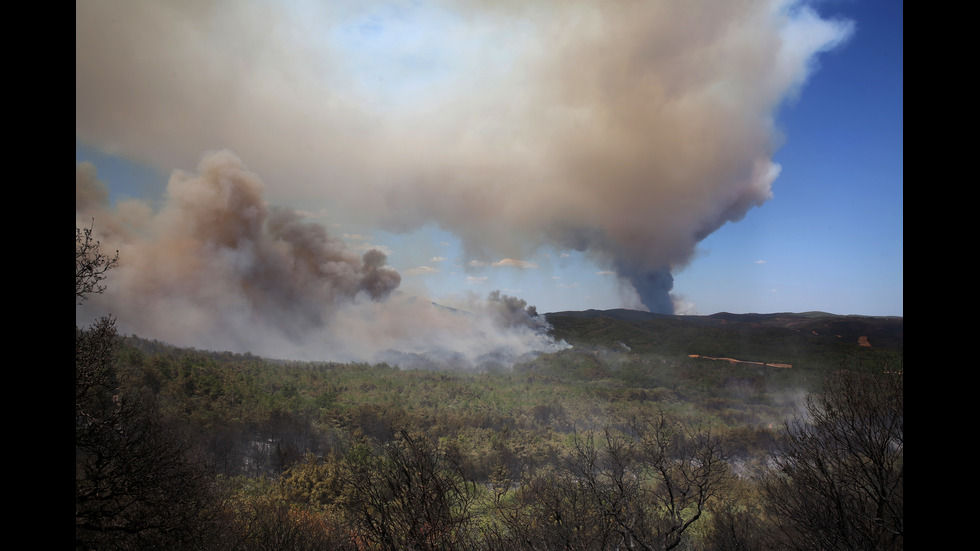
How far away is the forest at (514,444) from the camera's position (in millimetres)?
9469

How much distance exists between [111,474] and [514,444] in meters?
22.1

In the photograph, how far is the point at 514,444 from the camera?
2695cm

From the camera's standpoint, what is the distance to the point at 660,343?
5616 centimetres

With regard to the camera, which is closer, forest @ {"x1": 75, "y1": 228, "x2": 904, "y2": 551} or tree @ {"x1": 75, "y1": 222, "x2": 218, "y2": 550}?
tree @ {"x1": 75, "y1": 222, "x2": 218, "y2": 550}

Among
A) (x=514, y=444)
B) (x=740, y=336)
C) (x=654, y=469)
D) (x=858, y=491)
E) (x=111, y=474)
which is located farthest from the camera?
(x=740, y=336)

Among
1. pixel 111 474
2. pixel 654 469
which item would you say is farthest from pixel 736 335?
pixel 111 474

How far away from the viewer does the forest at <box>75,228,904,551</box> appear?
31.1ft

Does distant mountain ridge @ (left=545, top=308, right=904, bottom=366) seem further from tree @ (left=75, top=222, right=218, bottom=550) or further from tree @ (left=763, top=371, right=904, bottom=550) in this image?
tree @ (left=75, top=222, right=218, bottom=550)

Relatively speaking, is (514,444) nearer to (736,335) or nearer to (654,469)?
(654,469)

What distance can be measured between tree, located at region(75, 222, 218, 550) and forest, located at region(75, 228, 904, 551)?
71 millimetres

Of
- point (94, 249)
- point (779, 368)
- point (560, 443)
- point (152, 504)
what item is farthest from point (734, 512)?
point (779, 368)

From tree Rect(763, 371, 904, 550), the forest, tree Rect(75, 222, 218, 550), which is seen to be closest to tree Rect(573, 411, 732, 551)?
the forest

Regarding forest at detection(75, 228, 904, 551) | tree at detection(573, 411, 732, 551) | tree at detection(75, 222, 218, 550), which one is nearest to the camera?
tree at detection(75, 222, 218, 550)
